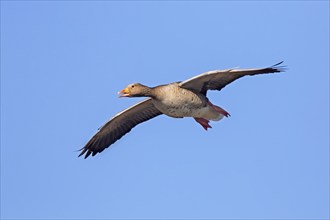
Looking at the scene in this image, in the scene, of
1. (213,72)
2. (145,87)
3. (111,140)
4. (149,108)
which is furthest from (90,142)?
(213,72)

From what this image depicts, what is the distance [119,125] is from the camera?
20.1 metres

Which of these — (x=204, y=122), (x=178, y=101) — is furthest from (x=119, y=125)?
(x=178, y=101)

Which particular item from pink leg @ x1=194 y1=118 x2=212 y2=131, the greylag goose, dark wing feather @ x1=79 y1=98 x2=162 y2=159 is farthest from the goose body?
dark wing feather @ x1=79 y1=98 x2=162 y2=159

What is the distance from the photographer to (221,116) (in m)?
18.0

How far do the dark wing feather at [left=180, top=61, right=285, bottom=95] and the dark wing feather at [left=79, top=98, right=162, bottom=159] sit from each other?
2084 mm

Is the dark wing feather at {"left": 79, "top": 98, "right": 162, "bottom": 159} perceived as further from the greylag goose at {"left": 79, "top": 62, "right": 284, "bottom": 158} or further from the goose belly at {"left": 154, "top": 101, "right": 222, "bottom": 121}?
the goose belly at {"left": 154, "top": 101, "right": 222, "bottom": 121}

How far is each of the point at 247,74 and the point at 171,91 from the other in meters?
1.66

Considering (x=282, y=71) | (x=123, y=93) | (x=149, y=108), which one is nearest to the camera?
(x=282, y=71)

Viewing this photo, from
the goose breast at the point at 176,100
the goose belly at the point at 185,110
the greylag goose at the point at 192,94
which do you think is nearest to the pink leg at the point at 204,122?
the greylag goose at the point at 192,94

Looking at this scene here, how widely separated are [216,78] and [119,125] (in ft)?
11.7

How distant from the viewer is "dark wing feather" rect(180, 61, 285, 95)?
16.9 metres

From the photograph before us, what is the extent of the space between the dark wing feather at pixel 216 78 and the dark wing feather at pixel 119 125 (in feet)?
6.84

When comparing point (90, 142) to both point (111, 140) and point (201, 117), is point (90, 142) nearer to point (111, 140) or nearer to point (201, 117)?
point (111, 140)

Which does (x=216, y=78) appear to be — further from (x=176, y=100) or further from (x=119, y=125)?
(x=119, y=125)
